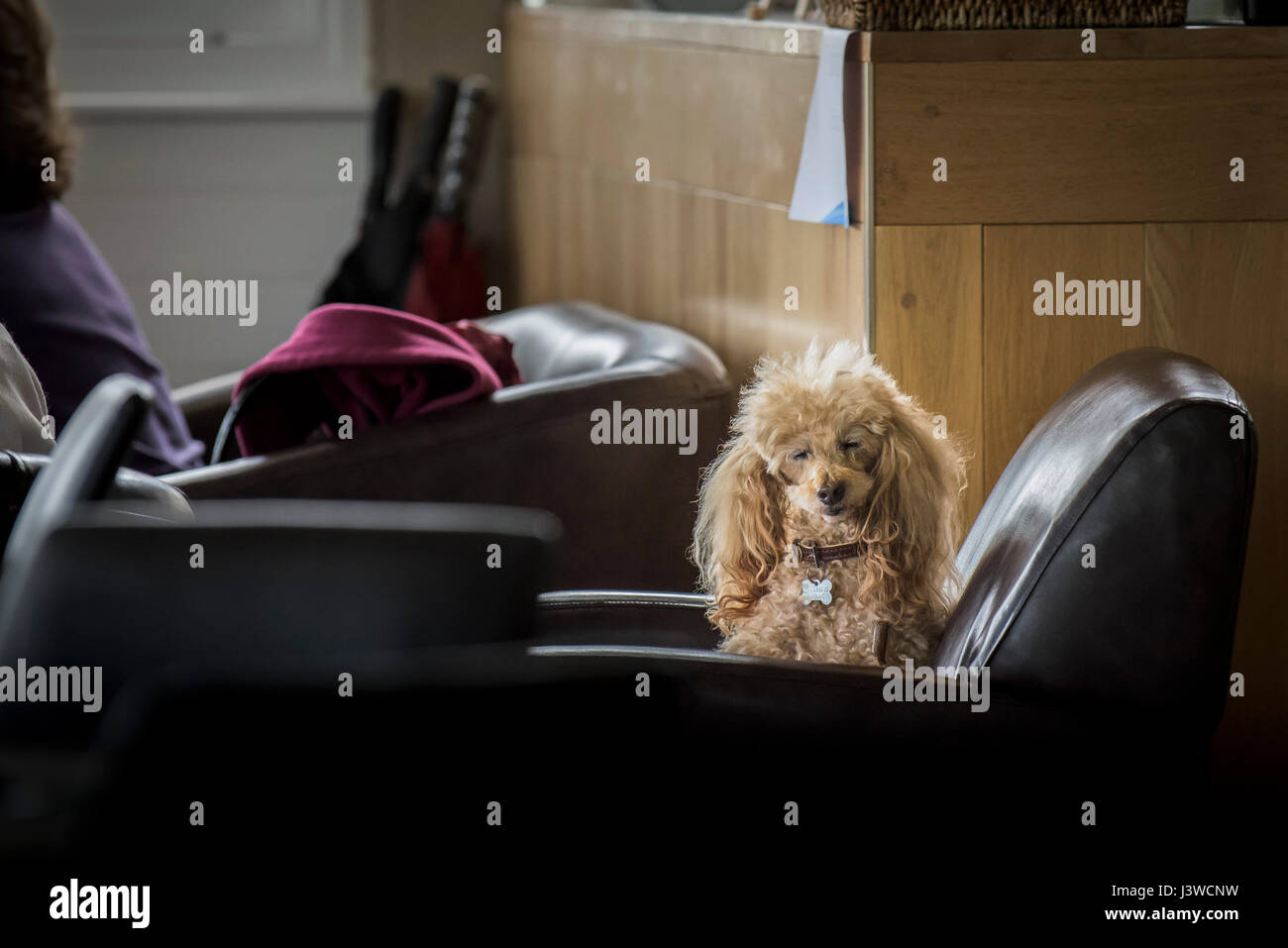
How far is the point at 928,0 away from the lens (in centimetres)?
187

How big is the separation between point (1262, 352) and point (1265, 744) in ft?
1.77

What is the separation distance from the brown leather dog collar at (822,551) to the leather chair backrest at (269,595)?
2.06 feet

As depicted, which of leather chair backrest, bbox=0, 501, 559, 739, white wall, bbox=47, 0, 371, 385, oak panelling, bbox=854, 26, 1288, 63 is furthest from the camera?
white wall, bbox=47, 0, 371, 385

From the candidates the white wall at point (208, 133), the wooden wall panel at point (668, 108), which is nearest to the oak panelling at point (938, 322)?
the wooden wall panel at point (668, 108)

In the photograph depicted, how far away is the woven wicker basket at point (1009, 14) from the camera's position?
6.13 feet

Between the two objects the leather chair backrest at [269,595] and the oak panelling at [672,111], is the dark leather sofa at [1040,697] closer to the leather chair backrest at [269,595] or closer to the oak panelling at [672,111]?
the leather chair backrest at [269,595]

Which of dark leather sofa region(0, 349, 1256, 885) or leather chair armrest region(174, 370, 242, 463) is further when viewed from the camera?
leather chair armrest region(174, 370, 242, 463)

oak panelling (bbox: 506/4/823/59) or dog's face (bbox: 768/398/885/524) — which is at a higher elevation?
oak panelling (bbox: 506/4/823/59)

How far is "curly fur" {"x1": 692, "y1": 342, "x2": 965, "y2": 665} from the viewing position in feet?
5.19

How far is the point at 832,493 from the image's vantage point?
157cm

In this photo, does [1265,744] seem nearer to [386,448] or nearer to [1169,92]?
[1169,92]

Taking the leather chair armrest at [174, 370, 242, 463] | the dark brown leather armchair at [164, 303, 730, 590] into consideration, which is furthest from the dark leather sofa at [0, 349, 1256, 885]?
the leather chair armrest at [174, 370, 242, 463]

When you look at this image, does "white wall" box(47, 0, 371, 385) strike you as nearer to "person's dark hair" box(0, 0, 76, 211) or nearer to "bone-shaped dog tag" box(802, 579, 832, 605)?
"person's dark hair" box(0, 0, 76, 211)

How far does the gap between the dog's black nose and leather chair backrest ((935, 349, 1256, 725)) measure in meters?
0.20
